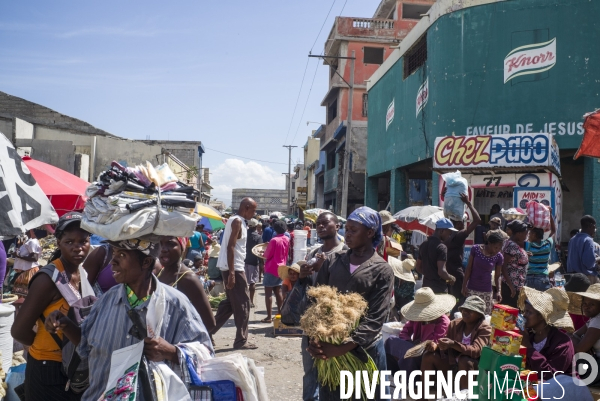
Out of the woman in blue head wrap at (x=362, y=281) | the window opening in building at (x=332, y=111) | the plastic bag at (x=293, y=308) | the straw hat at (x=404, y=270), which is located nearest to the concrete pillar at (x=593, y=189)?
the straw hat at (x=404, y=270)

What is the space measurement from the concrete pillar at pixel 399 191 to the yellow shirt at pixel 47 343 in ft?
66.0

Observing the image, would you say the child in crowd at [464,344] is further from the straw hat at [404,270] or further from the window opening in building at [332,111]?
the window opening in building at [332,111]

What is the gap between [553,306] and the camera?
185 inches

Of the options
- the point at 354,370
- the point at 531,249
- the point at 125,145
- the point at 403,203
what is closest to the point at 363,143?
→ the point at 403,203

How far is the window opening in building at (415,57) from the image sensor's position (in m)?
19.7

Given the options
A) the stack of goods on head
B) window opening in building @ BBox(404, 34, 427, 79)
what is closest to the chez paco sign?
window opening in building @ BBox(404, 34, 427, 79)

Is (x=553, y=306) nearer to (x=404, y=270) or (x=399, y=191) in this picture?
(x=404, y=270)

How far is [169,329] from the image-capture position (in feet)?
9.21

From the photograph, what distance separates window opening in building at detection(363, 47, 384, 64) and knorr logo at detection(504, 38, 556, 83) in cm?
2191

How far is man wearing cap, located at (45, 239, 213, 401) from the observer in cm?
268

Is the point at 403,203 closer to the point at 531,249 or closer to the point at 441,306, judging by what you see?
the point at 531,249

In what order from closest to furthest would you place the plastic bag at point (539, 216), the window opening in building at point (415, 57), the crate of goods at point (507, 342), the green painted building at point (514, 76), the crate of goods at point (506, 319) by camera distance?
1. the crate of goods at point (507, 342)
2. the crate of goods at point (506, 319)
3. the plastic bag at point (539, 216)
4. the green painted building at point (514, 76)
5. the window opening in building at point (415, 57)

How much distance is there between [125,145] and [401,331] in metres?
27.2

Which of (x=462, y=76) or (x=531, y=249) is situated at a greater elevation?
(x=462, y=76)
